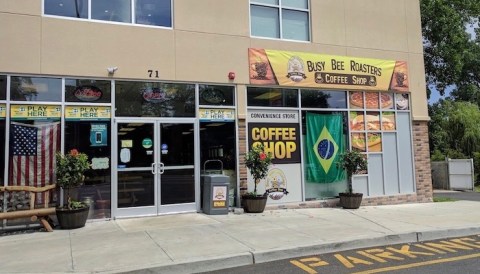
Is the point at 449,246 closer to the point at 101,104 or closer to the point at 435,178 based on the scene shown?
the point at 101,104

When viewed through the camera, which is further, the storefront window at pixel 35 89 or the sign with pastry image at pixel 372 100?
the sign with pastry image at pixel 372 100

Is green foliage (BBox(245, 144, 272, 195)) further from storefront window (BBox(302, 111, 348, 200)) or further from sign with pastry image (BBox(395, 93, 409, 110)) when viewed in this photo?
sign with pastry image (BBox(395, 93, 409, 110))

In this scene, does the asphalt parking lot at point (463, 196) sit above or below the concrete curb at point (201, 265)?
below

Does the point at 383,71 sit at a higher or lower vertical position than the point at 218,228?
higher

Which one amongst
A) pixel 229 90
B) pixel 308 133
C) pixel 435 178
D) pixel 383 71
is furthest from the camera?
pixel 435 178

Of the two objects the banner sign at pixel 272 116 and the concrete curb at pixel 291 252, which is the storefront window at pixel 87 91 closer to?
the banner sign at pixel 272 116

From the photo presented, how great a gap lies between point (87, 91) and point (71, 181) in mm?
2211

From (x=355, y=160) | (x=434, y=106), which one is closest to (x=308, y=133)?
(x=355, y=160)

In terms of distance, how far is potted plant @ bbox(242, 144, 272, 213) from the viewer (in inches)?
444

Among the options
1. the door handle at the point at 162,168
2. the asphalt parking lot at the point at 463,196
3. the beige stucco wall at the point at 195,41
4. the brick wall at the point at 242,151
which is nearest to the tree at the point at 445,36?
the asphalt parking lot at the point at 463,196

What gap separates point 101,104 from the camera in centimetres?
1040

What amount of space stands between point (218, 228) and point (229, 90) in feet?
13.4

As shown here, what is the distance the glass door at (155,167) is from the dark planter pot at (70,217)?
3.52 ft

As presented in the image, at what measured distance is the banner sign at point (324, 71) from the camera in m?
12.2
